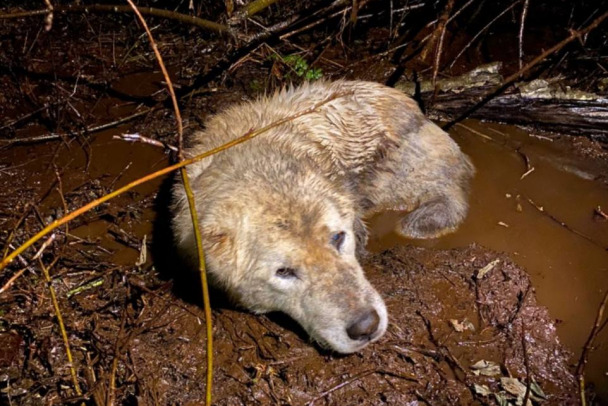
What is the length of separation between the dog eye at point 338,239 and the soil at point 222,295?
2.21ft

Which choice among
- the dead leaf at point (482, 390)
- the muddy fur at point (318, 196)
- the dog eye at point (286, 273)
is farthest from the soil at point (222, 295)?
the dog eye at point (286, 273)

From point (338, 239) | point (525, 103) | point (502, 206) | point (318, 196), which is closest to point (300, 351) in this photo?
point (338, 239)

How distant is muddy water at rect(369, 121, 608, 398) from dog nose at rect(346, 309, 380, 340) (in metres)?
1.25

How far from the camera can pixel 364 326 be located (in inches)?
128

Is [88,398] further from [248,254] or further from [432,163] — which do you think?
[432,163]

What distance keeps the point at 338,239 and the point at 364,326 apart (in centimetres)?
62

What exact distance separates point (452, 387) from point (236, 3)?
4.70 meters

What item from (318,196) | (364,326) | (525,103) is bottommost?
(364,326)

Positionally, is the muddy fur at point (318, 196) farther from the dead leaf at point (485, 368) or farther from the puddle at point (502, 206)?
the dead leaf at point (485, 368)

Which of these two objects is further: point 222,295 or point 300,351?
point 222,295

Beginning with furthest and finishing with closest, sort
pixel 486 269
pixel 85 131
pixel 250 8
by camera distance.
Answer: pixel 250 8 → pixel 85 131 → pixel 486 269

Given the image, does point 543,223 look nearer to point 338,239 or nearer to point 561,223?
point 561,223

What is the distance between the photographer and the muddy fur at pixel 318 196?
3.35 metres

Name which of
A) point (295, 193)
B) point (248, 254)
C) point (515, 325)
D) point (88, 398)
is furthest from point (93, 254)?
point (515, 325)
